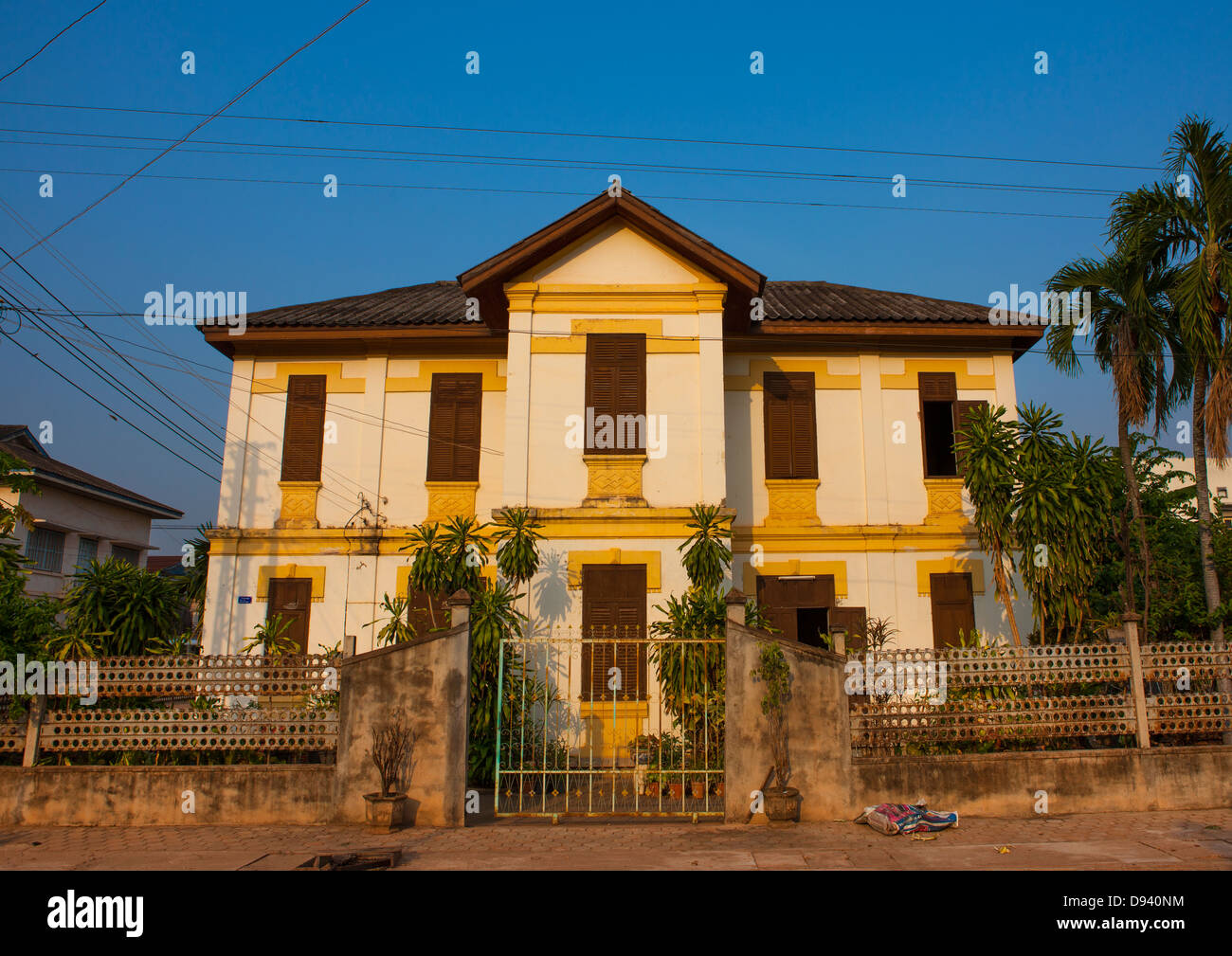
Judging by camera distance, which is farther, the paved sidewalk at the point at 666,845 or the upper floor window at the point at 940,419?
the upper floor window at the point at 940,419

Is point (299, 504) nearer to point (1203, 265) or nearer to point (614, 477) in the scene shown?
point (614, 477)

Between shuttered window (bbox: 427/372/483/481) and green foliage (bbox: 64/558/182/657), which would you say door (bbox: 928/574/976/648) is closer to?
shuttered window (bbox: 427/372/483/481)

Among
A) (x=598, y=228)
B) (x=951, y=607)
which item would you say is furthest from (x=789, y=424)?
(x=598, y=228)

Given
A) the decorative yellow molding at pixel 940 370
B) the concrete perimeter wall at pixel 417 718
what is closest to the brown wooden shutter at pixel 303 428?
the concrete perimeter wall at pixel 417 718

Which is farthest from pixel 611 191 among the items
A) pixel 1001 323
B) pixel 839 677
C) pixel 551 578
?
pixel 839 677

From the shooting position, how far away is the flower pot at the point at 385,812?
26.9ft

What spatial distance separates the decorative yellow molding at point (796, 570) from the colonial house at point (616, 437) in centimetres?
4

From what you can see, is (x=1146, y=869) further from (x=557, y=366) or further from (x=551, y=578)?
(x=557, y=366)

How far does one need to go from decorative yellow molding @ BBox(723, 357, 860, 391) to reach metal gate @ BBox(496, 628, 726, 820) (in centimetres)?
504

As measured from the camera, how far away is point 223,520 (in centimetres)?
1406

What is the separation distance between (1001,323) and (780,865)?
10.8 meters

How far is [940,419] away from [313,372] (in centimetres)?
1137

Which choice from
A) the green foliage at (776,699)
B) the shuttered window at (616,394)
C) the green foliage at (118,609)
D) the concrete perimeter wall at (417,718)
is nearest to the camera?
the concrete perimeter wall at (417,718)

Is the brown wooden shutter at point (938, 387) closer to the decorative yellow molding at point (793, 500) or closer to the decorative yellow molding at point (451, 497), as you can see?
the decorative yellow molding at point (793, 500)
